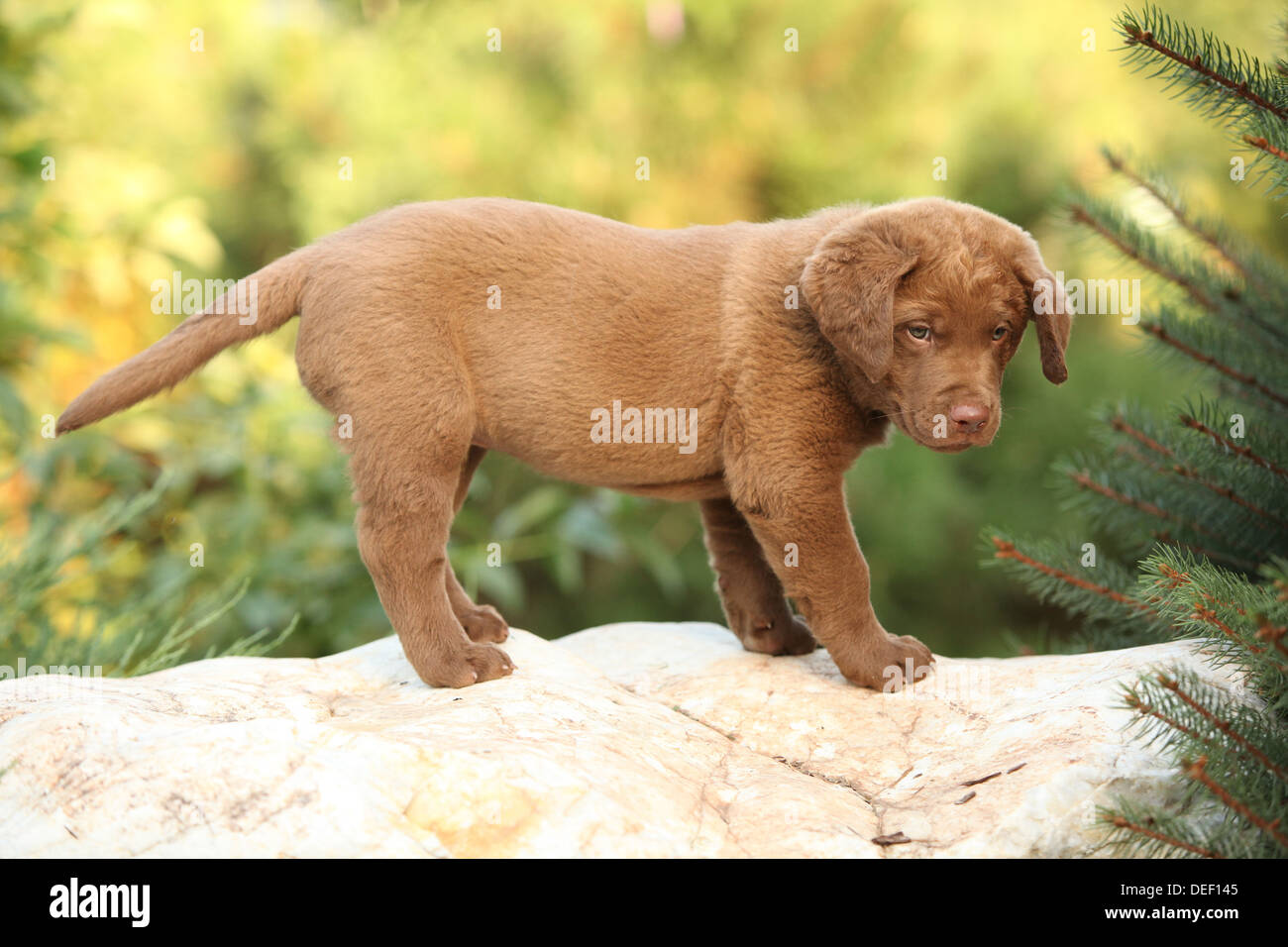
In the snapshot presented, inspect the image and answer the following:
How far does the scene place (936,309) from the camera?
3529 mm

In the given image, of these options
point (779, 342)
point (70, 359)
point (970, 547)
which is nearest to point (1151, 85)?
point (970, 547)

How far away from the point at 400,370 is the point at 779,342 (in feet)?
3.86

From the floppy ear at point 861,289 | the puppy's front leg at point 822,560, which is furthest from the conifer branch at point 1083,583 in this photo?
the floppy ear at point 861,289

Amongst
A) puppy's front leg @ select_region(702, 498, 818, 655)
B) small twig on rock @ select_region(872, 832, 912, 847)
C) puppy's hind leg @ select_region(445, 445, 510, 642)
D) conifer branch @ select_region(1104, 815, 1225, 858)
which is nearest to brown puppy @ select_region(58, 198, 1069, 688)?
puppy's hind leg @ select_region(445, 445, 510, 642)

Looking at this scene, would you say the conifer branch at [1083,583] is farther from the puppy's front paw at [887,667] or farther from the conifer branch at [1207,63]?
the conifer branch at [1207,63]

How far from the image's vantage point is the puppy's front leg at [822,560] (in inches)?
150

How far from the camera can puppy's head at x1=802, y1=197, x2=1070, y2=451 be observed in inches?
138

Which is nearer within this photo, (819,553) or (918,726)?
(918,726)

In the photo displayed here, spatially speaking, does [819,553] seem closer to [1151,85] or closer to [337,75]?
[1151,85]

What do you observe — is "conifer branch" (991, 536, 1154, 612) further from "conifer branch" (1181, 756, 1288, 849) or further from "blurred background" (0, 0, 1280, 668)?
"blurred background" (0, 0, 1280, 668)

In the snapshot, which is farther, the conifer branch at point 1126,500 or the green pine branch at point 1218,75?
the conifer branch at point 1126,500

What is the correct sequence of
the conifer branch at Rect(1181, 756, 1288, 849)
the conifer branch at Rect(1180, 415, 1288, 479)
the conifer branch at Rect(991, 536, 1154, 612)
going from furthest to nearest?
the conifer branch at Rect(991, 536, 1154, 612) → the conifer branch at Rect(1180, 415, 1288, 479) → the conifer branch at Rect(1181, 756, 1288, 849)

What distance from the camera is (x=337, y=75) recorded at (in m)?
7.97

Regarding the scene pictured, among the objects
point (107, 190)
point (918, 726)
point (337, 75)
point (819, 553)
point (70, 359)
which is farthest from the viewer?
point (337, 75)
